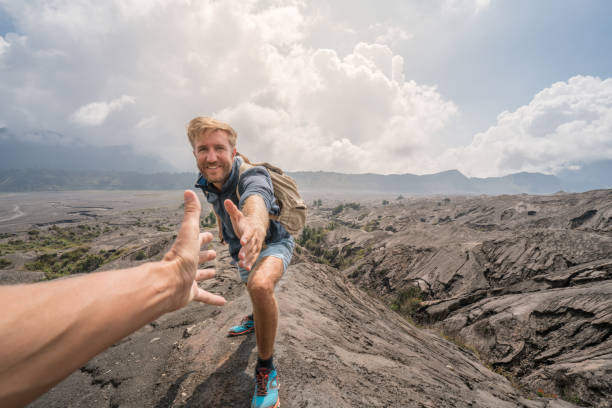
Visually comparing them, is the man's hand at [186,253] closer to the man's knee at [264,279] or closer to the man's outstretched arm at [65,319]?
the man's outstretched arm at [65,319]

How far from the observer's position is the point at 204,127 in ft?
9.26

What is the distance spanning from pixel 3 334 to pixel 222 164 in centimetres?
229

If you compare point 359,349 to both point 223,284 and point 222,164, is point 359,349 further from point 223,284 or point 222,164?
point 223,284

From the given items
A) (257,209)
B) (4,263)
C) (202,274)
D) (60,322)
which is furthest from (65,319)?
(4,263)

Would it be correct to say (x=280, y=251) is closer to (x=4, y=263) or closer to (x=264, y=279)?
(x=264, y=279)

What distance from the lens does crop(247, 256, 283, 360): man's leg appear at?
238cm

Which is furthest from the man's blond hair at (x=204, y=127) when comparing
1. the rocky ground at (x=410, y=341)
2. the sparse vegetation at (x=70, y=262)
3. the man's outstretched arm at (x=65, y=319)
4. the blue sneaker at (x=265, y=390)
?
the sparse vegetation at (x=70, y=262)

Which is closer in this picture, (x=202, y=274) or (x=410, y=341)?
(x=202, y=274)

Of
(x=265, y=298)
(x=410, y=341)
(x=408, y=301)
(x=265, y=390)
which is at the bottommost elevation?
(x=408, y=301)

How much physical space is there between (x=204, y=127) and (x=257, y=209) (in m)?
1.33

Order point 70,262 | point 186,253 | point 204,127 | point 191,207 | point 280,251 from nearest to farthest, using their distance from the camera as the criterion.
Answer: point 186,253 → point 191,207 → point 204,127 → point 280,251 → point 70,262

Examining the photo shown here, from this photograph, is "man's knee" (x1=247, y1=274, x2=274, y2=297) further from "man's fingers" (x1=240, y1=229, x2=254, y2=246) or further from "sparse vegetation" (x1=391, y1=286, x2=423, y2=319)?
"sparse vegetation" (x1=391, y1=286, x2=423, y2=319)

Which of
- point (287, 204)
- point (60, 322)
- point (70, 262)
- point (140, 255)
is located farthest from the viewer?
point (70, 262)

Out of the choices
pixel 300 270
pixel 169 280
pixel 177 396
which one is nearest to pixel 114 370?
pixel 177 396
